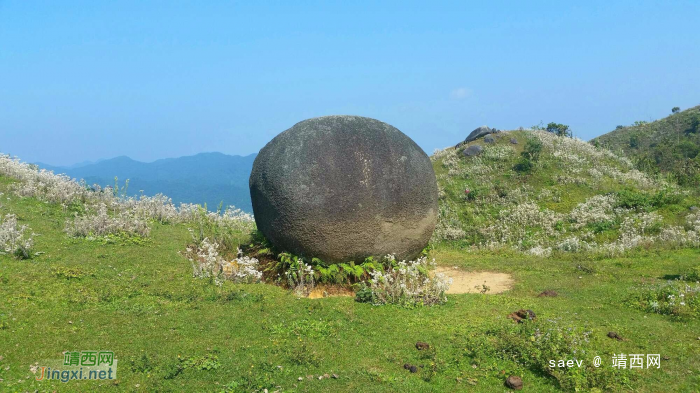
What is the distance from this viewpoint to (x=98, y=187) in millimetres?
15625

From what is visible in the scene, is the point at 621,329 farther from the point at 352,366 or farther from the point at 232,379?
the point at 232,379

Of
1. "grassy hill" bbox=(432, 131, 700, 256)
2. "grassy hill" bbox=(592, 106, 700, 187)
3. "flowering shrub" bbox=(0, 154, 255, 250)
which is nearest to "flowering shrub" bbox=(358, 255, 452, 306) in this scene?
Result: "flowering shrub" bbox=(0, 154, 255, 250)

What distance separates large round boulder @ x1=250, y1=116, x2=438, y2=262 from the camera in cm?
881

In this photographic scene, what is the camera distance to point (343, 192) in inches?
347

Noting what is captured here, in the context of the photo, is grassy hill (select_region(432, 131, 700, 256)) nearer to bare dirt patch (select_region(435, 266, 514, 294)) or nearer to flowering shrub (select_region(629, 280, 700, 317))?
bare dirt patch (select_region(435, 266, 514, 294))

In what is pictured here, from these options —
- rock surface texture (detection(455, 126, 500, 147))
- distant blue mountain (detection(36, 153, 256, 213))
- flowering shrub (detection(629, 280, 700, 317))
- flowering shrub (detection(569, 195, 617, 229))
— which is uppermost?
distant blue mountain (detection(36, 153, 256, 213))

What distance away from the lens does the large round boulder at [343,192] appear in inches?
347

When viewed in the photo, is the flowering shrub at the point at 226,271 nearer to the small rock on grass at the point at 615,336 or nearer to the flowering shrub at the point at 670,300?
the small rock on grass at the point at 615,336

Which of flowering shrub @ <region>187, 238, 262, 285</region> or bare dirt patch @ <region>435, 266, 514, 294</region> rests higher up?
flowering shrub @ <region>187, 238, 262, 285</region>

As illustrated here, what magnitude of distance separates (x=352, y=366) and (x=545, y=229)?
553 inches

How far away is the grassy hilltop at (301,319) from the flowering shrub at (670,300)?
0.03m

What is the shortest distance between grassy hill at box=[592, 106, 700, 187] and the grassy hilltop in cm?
1239

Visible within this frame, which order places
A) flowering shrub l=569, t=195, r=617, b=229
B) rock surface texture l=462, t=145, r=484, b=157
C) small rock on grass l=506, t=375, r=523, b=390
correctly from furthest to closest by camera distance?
rock surface texture l=462, t=145, r=484, b=157 < flowering shrub l=569, t=195, r=617, b=229 < small rock on grass l=506, t=375, r=523, b=390

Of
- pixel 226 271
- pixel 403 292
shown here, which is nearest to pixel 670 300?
pixel 403 292
